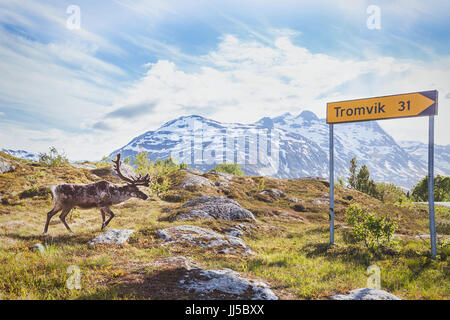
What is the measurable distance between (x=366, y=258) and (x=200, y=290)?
8357 mm

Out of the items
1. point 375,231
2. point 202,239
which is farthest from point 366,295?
point 202,239

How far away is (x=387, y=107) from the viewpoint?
Answer: 1089cm

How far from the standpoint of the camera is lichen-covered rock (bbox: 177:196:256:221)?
56.9ft

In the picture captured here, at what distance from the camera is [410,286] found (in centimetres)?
781

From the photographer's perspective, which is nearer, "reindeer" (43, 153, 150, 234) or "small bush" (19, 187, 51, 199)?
"reindeer" (43, 153, 150, 234)

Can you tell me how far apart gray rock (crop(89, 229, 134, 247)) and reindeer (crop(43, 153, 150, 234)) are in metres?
0.77

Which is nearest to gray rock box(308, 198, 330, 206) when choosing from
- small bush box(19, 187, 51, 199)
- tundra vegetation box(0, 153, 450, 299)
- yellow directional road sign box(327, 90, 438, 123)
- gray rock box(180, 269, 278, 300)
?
tundra vegetation box(0, 153, 450, 299)

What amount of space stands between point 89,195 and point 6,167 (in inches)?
399

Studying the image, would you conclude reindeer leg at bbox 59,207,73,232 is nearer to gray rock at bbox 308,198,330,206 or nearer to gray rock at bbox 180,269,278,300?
Result: gray rock at bbox 180,269,278,300

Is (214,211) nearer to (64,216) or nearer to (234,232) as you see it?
(234,232)

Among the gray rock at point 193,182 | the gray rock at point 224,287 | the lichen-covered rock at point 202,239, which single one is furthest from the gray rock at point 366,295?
the gray rock at point 193,182

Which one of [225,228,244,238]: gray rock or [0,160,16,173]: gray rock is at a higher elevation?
[0,160,16,173]: gray rock
